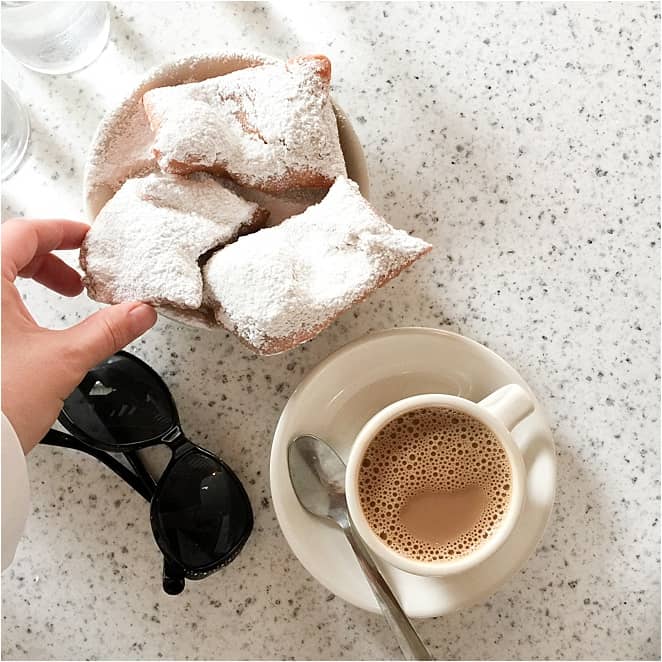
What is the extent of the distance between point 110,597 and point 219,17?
0.73 meters

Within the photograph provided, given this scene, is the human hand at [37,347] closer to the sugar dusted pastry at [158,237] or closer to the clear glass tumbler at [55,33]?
the sugar dusted pastry at [158,237]

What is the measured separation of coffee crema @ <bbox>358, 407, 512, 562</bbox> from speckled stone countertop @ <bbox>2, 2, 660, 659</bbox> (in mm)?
149

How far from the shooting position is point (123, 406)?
Result: 36.6 inches

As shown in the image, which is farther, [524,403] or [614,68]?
[614,68]

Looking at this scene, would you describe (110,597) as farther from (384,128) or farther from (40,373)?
(384,128)

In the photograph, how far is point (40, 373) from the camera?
76 cm

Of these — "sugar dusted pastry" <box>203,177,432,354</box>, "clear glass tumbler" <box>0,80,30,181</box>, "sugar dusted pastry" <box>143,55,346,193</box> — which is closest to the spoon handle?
"sugar dusted pastry" <box>203,177,432,354</box>

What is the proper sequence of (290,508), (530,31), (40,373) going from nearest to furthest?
1. (40,373)
2. (290,508)
3. (530,31)

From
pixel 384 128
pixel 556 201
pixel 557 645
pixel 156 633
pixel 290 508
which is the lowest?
pixel 557 645

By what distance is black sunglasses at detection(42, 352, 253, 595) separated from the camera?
922mm

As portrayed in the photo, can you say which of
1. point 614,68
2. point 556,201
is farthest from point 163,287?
point 614,68

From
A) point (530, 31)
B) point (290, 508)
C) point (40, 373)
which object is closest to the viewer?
point (40, 373)

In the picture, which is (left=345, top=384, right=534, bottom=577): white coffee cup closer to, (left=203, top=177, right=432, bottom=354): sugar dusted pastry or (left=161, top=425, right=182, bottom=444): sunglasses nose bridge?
(left=203, top=177, right=432, bottom=354): sugar dusted pastry

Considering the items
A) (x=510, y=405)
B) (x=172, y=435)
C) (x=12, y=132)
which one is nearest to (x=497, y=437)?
(x=510, y=405)
